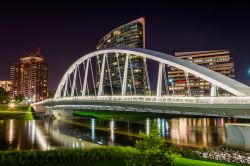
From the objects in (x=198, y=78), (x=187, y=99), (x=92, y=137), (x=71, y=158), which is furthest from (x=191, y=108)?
(x=198, y=78)

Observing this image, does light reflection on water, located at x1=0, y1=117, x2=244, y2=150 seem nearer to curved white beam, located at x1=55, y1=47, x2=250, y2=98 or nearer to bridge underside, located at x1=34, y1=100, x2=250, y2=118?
bridge underside, located at x1=34, y1=100, x2=250, y2=118

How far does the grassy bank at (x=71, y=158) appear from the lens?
872 inches

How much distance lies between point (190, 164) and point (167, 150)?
7.29 meters

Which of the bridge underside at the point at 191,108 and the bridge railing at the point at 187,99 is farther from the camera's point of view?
the bridge underside at the point at 191,108

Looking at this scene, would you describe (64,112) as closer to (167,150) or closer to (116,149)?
(116,149)

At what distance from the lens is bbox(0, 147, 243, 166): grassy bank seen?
22141 mm

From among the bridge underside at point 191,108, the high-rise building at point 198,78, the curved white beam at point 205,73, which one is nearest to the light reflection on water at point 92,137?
the bridge underside at point 191,108

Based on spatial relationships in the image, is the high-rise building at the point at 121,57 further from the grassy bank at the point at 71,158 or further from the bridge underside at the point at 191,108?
the grassy bank at the point at 71,158

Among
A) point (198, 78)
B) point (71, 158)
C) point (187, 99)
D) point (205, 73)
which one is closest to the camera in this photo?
point (71, 158)

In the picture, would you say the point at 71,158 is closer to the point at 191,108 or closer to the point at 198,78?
the point at 191,108

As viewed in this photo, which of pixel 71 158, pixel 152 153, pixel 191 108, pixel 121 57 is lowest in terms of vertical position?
pixel 71 158

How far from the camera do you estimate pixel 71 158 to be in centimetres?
2345

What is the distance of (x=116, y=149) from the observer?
85.3 ft

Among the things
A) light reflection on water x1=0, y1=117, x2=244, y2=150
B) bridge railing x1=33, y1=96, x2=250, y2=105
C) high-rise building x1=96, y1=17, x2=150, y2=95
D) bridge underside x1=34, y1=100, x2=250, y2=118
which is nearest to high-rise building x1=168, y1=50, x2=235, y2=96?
high-rise building x1=96, y1=17, x2=150, y2=95
